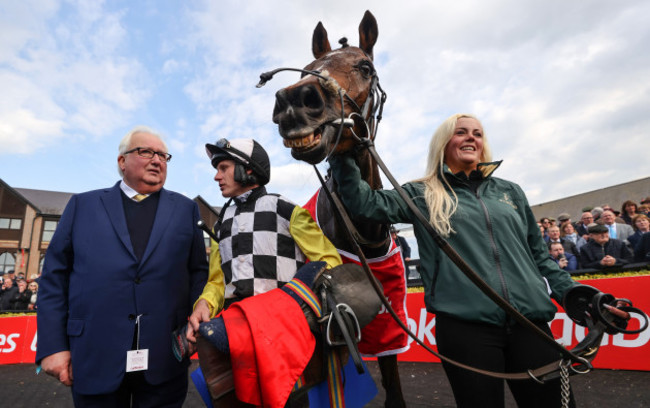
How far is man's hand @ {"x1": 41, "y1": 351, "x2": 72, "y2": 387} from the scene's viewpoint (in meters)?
2.04

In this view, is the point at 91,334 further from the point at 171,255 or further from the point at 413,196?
the point at 413,196

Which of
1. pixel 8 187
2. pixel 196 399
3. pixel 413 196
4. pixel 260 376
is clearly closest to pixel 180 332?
pixel 260 376

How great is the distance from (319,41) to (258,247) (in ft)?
6.01

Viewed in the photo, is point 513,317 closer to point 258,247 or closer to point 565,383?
point 565,383

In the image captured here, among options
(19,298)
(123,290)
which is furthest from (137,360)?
(19,298)

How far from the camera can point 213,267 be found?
2.32 metres

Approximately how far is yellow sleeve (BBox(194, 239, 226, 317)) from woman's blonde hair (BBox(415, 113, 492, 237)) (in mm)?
1228

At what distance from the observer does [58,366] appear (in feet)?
6.69

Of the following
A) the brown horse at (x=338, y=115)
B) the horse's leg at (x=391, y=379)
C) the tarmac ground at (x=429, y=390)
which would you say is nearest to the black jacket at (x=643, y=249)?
the tarmac ground at (x=429, y=390)

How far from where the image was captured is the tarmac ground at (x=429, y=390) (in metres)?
3.89

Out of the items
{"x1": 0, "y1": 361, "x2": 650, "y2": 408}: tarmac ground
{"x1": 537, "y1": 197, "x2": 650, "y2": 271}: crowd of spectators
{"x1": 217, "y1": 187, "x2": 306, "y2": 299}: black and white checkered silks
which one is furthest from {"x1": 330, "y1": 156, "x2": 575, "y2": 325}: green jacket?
{"x1": 537, "y1": 197, "x2": 650, "y2": 271}: crowd of spectators

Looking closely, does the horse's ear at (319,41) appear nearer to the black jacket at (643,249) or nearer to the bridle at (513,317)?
the bridle at (513,317)

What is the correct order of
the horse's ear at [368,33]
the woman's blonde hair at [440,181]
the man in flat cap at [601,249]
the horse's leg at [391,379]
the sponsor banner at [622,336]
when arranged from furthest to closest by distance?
1. the man in flat cap at [601,249]
2. the sponsor banner at [622,336]
3. the horse's leg at [391,379]
4. the horse's ear at [368,33]
5. the woman's blonde hair at [440,181]

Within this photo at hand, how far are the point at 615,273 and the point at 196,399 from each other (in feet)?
19.4
